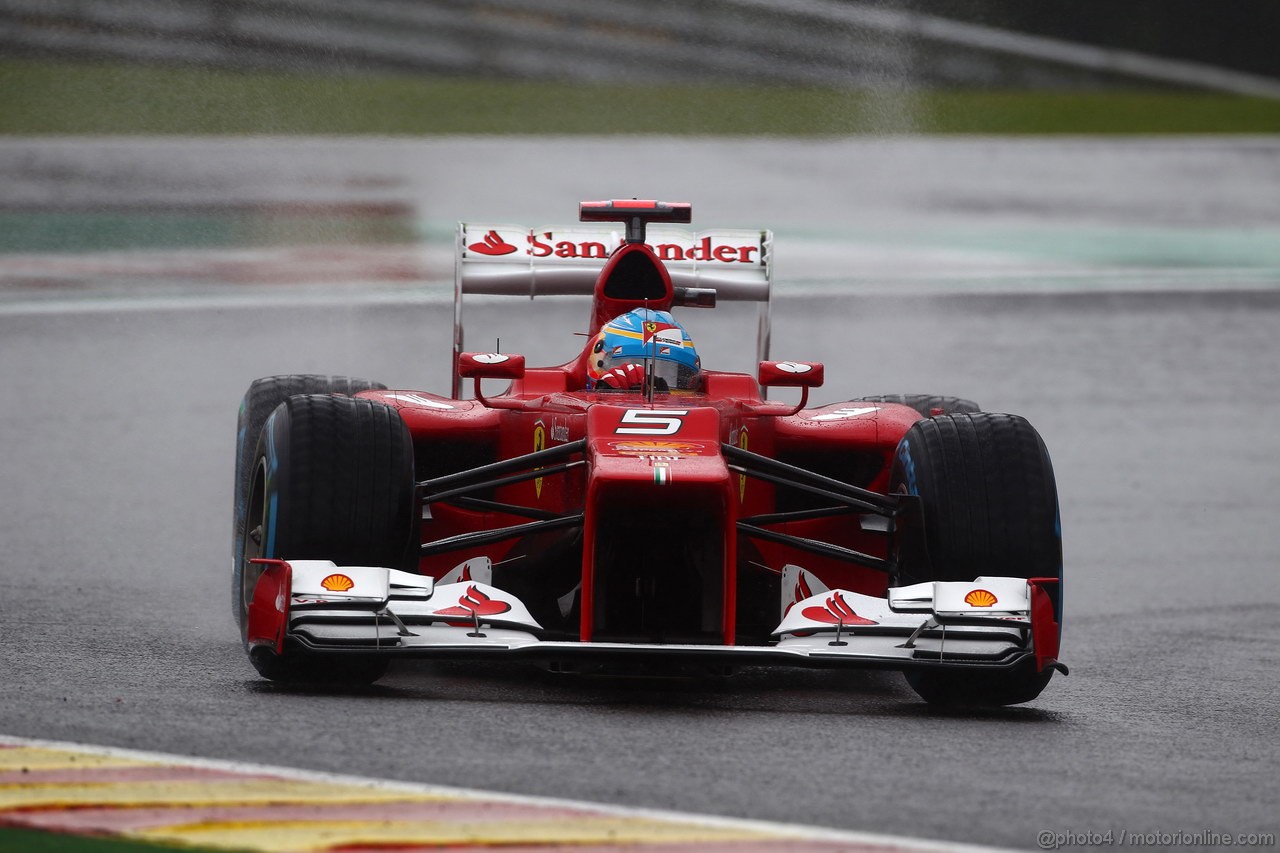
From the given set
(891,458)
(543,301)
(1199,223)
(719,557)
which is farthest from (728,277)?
(1199,223)

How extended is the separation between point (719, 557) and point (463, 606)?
90 cm

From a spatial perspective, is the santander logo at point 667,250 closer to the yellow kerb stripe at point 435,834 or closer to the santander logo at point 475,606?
the santander logo at point 475,606

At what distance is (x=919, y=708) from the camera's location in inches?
290

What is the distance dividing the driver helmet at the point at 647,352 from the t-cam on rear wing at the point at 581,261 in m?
1.32

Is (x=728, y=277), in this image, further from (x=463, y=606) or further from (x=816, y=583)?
(x=463, y=606)

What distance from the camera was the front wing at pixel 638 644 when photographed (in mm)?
6770

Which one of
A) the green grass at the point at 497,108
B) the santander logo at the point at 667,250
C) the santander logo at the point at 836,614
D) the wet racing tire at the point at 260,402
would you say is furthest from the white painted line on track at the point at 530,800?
the green grass at the point at 497,108

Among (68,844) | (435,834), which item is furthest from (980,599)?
(68,844)

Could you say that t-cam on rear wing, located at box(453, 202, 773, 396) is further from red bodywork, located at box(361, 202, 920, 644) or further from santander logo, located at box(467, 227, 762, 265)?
red bodywork, located at box(361, 202, 920, 644)

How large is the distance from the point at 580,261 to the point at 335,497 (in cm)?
318

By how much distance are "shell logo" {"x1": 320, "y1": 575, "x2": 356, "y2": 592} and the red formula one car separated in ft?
0.04

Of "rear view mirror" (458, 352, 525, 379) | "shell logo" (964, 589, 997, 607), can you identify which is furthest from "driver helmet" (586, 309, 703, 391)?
"shell logo" (964, 589, 997, 607)

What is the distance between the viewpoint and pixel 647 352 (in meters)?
8.38

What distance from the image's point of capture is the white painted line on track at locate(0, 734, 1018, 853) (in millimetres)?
5039
